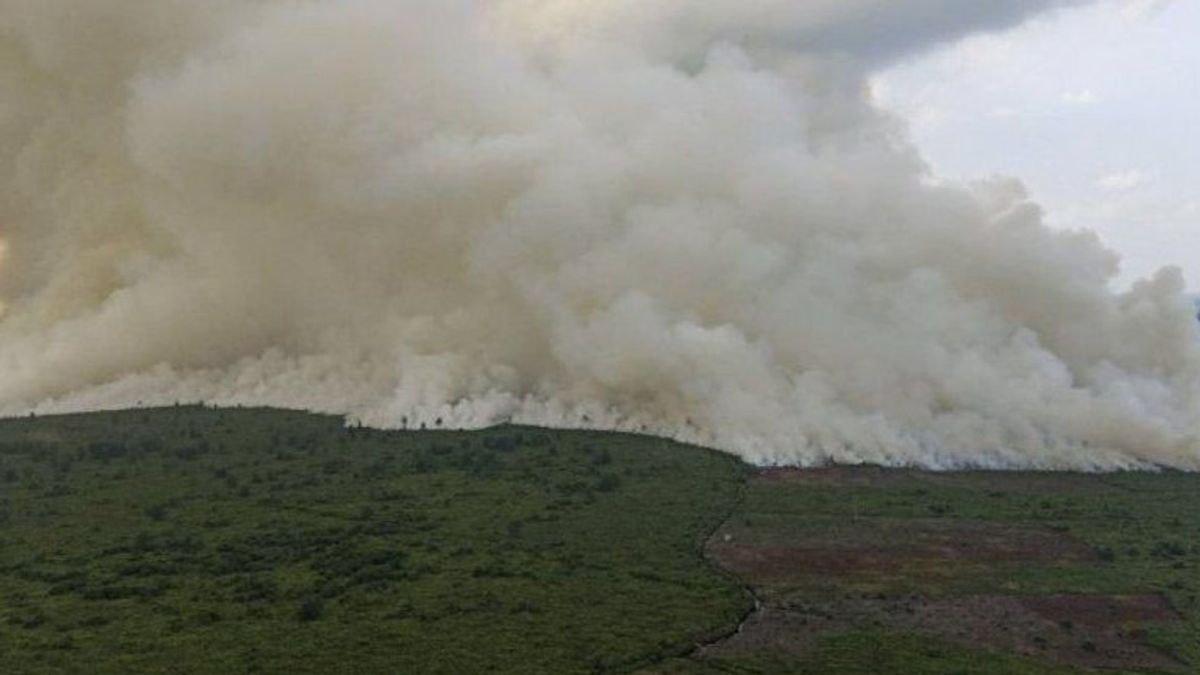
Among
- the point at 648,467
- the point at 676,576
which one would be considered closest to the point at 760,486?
the point at 648,467

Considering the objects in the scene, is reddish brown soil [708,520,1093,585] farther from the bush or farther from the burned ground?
the bush

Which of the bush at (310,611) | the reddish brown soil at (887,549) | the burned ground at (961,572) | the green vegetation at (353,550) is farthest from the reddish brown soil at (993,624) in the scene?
the bush at (310,611)

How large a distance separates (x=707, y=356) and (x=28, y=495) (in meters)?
40.5

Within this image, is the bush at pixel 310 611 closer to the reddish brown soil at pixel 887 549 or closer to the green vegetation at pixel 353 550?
the green vegetation at pixel 353 550

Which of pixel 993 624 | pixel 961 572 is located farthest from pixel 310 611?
pixel 961 572

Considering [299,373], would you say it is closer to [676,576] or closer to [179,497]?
[179,497]

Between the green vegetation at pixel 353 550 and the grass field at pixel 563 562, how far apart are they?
0.17 meters

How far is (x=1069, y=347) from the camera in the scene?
89562 mm

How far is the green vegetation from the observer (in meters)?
43.7

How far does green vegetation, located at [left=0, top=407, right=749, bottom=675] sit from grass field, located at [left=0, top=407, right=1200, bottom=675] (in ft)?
0.56

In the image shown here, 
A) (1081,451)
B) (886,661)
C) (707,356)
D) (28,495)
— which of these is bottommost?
(886,661)

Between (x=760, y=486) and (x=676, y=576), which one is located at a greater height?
(x=760, y=486)

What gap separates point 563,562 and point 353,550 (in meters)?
9.40

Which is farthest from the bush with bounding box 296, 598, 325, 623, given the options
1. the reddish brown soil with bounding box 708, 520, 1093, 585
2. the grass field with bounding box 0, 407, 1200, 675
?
the reddish brown soil with bounding box 708, 520, 1093, 585
